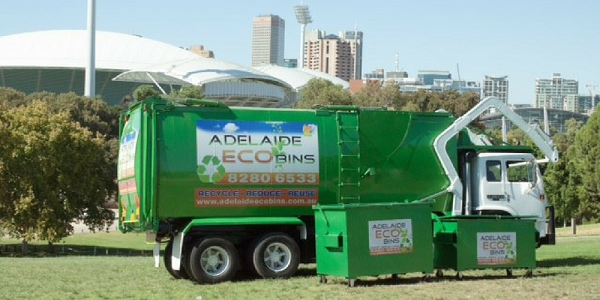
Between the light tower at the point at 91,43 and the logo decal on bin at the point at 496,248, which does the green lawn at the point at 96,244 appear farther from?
the light tower at the point at 91,43

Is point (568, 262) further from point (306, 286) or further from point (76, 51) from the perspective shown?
point (76, 51)

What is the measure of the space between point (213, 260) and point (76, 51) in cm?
14031

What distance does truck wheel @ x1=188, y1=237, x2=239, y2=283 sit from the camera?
18.9 metres

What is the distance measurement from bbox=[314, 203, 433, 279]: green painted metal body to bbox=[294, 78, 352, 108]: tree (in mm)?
71181

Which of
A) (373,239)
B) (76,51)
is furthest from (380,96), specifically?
(373,239)

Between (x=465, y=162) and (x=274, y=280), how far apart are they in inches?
223

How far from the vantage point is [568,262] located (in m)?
23.8

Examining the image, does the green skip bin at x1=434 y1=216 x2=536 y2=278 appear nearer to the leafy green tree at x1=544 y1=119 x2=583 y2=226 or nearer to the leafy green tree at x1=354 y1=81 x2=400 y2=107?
the leafy green tree at x1=544 y1=119 x2=583 y2=226

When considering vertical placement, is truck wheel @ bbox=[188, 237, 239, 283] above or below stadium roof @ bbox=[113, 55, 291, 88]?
below

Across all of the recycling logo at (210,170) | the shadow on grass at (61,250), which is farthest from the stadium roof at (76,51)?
the recycling logo at (210,170)

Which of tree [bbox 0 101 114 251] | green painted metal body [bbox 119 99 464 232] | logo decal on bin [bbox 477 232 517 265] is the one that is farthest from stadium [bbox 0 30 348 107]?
logo decal on bin [bbox 477 232 517 265]

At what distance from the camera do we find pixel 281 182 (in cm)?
2006

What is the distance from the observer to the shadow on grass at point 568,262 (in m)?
22.9

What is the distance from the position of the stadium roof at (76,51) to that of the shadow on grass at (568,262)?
130m
